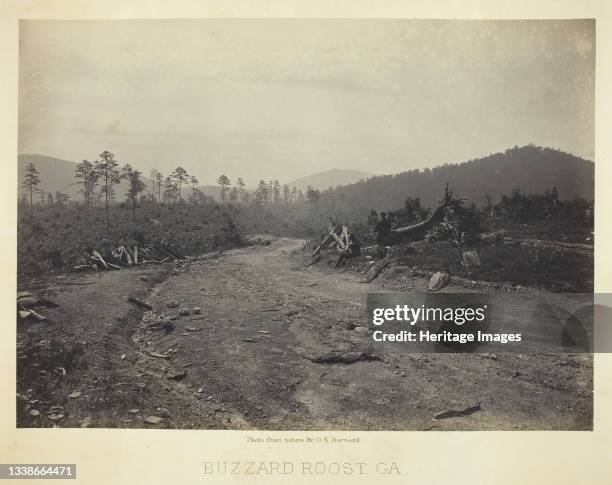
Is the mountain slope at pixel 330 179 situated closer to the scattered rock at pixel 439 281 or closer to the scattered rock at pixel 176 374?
the scattered rock at pixel 439 281

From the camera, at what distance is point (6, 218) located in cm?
491

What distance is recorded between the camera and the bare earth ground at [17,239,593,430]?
4500mm

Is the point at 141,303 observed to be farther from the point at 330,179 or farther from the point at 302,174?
the point at 330,179

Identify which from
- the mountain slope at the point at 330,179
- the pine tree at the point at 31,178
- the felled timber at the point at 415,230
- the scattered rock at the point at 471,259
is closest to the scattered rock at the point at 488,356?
the scattered rock at the point at 471,259

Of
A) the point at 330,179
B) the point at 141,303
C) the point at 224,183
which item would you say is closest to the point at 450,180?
the point at 330,179

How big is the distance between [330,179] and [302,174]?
1.17 ft

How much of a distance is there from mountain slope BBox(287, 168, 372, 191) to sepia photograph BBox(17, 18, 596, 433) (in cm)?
3

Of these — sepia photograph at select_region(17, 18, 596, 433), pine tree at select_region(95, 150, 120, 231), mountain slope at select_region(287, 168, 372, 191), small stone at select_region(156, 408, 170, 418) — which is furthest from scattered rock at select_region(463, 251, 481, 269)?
pine tree at select_region(95, 150, 120, 231)

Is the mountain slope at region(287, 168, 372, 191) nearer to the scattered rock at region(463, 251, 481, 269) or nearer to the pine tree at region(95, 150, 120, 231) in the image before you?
the scattered rock at region(463, 251, 481, 269)

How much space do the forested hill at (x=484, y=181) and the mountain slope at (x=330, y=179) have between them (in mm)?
75

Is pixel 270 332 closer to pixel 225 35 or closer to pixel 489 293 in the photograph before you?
pixel 489 293

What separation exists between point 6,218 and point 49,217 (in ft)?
1.63

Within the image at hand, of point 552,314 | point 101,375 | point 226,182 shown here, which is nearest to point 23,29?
point 226,182

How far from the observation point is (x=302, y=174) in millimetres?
5062
